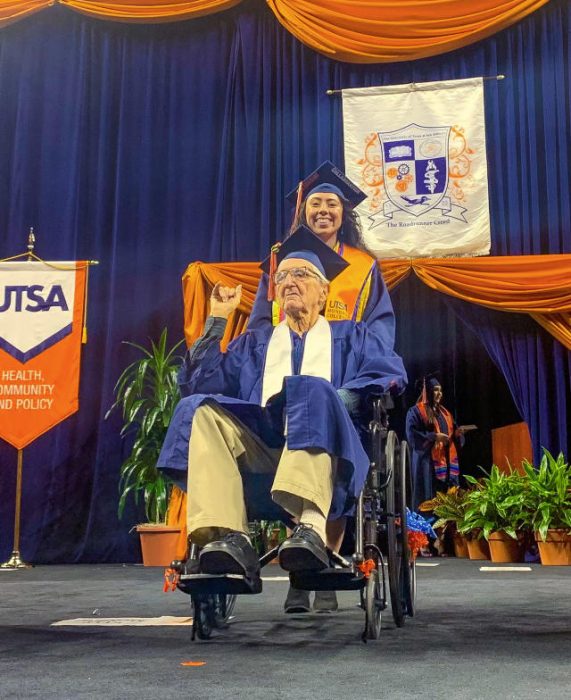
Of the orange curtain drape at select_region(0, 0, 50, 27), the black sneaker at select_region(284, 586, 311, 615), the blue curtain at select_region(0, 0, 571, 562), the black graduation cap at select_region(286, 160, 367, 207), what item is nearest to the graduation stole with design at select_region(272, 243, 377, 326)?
the black graduation cap at select_region(286, 160, 367, 207)

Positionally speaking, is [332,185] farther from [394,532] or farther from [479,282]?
[479,282]

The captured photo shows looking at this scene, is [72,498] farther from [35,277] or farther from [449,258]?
[449,258]

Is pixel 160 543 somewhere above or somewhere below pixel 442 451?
below

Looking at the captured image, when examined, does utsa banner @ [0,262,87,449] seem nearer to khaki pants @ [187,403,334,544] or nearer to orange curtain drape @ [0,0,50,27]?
orange curtain drape @ [0,0,50,27]

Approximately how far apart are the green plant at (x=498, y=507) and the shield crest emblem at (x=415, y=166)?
5.36 ft

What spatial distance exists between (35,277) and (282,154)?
1644mm

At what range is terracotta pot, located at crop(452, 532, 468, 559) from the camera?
524 centimetres

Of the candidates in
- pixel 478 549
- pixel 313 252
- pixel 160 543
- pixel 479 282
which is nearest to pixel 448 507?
pixel 478 549

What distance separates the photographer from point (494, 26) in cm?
540

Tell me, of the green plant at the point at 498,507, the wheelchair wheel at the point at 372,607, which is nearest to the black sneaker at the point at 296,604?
the wheelchair wheel at the point at 372,607

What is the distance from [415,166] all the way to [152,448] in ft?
7.31

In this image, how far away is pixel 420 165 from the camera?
18.3 feet

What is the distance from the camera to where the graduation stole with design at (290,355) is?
7.60 feet

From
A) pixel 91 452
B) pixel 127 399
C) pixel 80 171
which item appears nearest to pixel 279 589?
pixel 127 399
